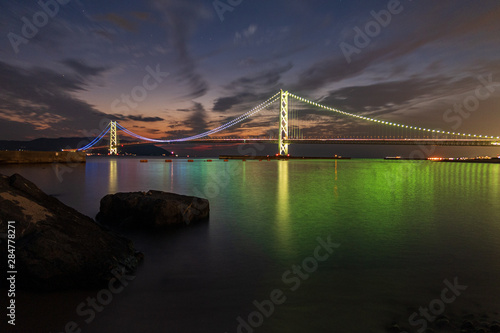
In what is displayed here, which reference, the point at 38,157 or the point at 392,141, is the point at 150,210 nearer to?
the point at 38,157

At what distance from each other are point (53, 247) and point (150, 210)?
9.17 feet

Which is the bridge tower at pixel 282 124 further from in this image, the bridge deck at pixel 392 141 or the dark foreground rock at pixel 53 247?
the dark foreground rock at pixel 53 247

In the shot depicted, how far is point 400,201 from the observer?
10234 mm

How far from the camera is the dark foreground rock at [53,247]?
9.95 feet

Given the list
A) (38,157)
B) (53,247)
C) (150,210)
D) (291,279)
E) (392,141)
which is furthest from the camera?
(392,141)

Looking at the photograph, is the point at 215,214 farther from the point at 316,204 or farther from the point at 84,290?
the point at 84,290

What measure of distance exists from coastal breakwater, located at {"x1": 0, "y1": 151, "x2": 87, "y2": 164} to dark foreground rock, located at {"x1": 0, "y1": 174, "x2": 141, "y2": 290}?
1310 inches

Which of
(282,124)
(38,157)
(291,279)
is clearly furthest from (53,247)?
(282,124)

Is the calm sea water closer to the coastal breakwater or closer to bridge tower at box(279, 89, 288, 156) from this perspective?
the coastal breakwater

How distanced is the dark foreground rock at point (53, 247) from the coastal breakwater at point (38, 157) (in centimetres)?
3327

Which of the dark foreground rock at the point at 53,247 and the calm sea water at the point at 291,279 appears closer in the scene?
the calm sea water at the point at 291,279

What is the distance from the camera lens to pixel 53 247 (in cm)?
313

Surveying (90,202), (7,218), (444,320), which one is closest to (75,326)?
(7,218)

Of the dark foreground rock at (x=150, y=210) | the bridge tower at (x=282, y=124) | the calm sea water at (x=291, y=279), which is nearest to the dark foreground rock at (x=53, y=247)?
the calm sea water at (x=291, y=279)
